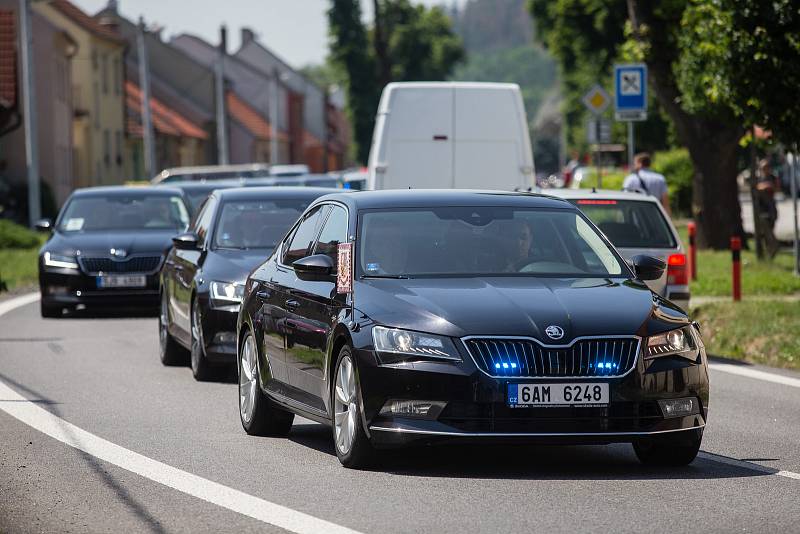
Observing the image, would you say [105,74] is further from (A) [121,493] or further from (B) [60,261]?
(A) [121,493]

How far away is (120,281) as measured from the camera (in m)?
22.4

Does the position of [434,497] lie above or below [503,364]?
below

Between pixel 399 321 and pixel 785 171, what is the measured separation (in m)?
79.2

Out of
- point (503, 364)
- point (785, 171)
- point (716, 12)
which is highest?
point (716, 12)

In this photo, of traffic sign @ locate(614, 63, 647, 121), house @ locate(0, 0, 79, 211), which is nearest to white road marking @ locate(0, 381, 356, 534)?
traffic sign @ locate(614, 63, 647, 121)

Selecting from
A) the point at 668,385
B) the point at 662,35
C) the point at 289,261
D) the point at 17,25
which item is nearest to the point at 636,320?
the point at 668,385

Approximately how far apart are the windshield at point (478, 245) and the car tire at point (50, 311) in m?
13.4

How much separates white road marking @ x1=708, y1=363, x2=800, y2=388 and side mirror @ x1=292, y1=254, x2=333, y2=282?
18.6 ft

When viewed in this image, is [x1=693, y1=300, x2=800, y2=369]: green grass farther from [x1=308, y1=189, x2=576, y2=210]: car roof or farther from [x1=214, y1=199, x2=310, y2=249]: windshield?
[x1=308, y1=189, x2=576, y2=210]: car roof

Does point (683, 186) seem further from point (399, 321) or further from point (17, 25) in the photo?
point (399, 321)

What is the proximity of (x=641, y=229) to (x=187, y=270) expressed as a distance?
4.25m

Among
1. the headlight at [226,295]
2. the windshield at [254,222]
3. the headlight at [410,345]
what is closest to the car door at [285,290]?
the headlight at [410,345]

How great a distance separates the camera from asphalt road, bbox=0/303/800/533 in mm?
7562

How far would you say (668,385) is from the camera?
887 centimetres
